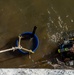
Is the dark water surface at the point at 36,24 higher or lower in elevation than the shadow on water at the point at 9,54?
higher

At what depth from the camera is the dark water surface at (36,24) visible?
561 centimetres

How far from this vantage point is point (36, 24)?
6000 millimetres

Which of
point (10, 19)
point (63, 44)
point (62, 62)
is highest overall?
point (10, 19)

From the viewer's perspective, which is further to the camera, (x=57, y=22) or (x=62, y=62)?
(x=57, y=22)

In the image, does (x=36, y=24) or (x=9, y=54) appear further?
(x=36, y=24)

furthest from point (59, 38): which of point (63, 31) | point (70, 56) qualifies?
point (70, 56)

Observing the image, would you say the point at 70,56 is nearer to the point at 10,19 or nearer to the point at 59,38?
the point at 59,38

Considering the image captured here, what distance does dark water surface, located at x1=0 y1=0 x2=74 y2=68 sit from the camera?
18.4ft

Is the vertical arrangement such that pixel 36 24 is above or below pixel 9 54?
above

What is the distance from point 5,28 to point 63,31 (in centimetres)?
156

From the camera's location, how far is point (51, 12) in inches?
242

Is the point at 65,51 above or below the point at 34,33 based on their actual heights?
below

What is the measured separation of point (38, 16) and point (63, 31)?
80 cm

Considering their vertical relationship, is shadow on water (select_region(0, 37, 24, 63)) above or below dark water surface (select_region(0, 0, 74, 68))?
below
